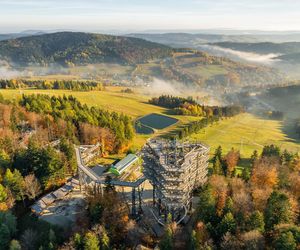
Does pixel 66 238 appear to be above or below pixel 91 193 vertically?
below

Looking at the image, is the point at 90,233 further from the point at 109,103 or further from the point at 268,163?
the point at 109,103

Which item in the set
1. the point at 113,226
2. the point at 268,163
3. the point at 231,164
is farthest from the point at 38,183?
the point at 268,163

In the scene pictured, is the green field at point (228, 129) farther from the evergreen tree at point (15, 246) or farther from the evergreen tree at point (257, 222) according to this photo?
the evergreen tree at point (15, 246)

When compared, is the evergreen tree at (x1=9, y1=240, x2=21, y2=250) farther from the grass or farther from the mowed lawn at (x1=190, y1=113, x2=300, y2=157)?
the grass

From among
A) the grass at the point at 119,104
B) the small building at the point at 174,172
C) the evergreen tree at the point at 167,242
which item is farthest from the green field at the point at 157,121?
the evergreen tree at the point at 167,242

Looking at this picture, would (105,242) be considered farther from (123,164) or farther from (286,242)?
(123,164)

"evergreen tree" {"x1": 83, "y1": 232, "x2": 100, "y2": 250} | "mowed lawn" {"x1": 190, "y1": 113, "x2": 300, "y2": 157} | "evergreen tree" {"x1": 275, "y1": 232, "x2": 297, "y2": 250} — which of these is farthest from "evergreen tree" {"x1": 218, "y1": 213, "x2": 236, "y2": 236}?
"mowed lawn" {"x1": 190, "y1": 113, "x2": 300, "y2": 157}

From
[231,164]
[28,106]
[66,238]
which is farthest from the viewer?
[28,106]

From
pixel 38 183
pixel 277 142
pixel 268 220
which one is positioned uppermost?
pixel 268 220
